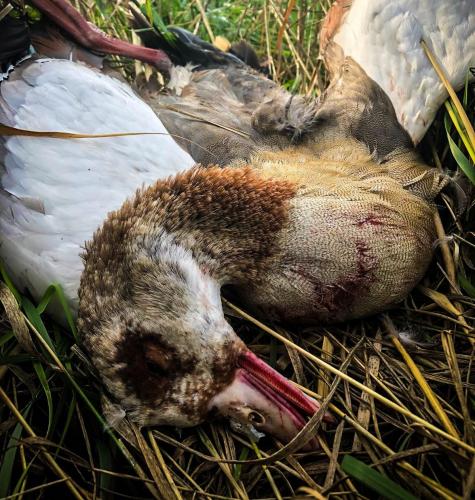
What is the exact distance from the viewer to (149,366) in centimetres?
168

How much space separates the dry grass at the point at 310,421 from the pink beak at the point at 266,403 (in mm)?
59

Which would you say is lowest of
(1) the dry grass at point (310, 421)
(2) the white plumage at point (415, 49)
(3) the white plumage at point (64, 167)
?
(1) the dry grass at point (310, 421)

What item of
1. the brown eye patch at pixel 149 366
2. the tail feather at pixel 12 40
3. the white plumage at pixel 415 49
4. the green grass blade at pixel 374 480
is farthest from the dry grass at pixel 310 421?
the tail feather at pixel 12 40

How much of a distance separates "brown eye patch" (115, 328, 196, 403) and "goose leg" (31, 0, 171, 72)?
1.53 metres

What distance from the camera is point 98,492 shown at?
1.62 meters

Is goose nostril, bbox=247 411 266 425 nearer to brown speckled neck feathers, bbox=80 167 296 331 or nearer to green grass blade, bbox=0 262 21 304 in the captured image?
brown speckled neck feathers, bbox=80 167 296 331

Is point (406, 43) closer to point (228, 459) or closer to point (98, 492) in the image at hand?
point (228, 459)

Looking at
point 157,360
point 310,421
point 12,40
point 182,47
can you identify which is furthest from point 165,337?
point 182,47

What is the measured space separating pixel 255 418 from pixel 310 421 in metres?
0.17

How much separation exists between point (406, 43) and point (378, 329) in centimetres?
119

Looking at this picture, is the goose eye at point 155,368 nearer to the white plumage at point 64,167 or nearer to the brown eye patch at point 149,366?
the brown eye patch at point 149,366

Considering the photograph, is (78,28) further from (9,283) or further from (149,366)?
(149,366)

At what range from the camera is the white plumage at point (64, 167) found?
1.92 meters

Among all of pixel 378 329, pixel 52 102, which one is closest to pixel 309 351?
pixel 378 329
